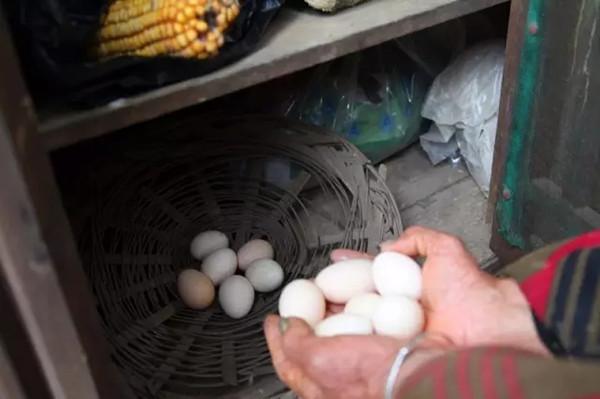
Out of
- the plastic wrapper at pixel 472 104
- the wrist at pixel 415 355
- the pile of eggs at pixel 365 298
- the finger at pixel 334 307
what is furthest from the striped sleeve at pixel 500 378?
the plastic wrapper at pixel 472 104

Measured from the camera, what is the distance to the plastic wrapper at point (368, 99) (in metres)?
1.16

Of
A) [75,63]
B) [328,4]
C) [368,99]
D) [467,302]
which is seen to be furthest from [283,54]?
[368,99]

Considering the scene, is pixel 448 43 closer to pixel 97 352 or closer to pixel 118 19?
pixel 118 19

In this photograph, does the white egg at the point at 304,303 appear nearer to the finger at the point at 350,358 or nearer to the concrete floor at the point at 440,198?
the finger at the point at 350,358

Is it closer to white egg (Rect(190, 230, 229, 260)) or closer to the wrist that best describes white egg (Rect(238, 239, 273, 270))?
white egg (Rect(190, 230, 229, 260))

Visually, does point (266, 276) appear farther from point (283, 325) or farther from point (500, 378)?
point (500, 378)

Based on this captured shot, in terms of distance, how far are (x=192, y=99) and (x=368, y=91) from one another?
1.73 ft

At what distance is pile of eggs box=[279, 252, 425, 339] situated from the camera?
2.22 feet

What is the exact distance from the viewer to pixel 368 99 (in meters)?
1.17

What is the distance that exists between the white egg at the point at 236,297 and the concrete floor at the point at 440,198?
0.31 metres

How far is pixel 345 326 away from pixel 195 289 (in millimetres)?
323

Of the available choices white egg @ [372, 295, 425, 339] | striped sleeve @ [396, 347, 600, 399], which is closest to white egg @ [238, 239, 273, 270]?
white egg @ [372, 295, 425, 339]

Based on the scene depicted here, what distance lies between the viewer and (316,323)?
2.44 ft

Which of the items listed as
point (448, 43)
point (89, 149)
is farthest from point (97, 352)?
point (448, 43)
